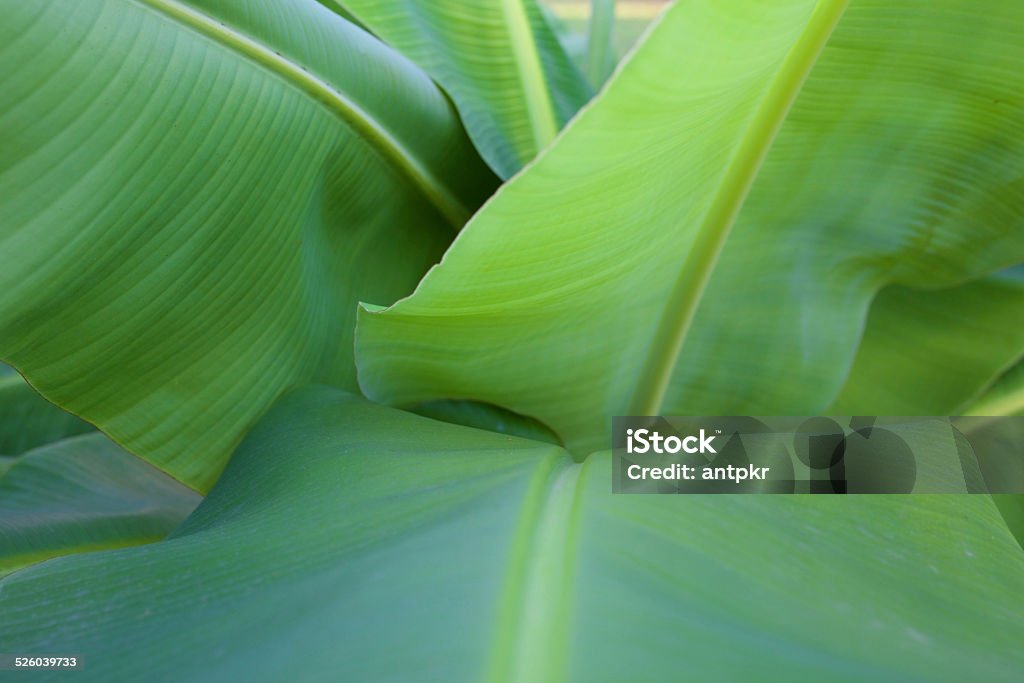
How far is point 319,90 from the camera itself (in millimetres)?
459

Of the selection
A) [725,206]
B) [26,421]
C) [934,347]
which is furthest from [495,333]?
[26,421]

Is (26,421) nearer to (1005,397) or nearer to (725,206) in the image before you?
(725,206)

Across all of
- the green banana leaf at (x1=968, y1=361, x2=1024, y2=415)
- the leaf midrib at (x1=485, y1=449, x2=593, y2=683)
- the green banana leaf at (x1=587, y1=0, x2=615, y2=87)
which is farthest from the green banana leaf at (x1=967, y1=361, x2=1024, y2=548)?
the green banana leaf at (x1=587, y1=0, x2=615, y2=87)

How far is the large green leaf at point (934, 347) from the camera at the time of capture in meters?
0.52

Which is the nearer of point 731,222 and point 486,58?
point 731,222

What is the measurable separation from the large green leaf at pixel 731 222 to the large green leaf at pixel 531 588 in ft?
0.28

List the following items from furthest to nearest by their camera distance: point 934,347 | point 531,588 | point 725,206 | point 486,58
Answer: point 486,58 < point 934,347 < point 725,206 < point 531,588

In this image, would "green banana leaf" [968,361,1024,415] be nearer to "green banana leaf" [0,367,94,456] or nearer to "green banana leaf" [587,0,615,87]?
"green banana leaf" [587,0,615,87]

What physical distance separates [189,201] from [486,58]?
13.2 inches

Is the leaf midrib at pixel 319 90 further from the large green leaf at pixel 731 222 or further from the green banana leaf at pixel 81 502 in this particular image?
the green banana leaf at pixel 81 502

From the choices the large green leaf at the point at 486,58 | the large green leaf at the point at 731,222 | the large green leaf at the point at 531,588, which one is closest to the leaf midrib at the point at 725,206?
the large green leaf at the point at 731,222

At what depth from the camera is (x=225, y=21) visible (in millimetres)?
427

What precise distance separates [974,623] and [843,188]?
0.77 feet

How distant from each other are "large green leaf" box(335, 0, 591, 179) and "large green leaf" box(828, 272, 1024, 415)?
29 centimetres
